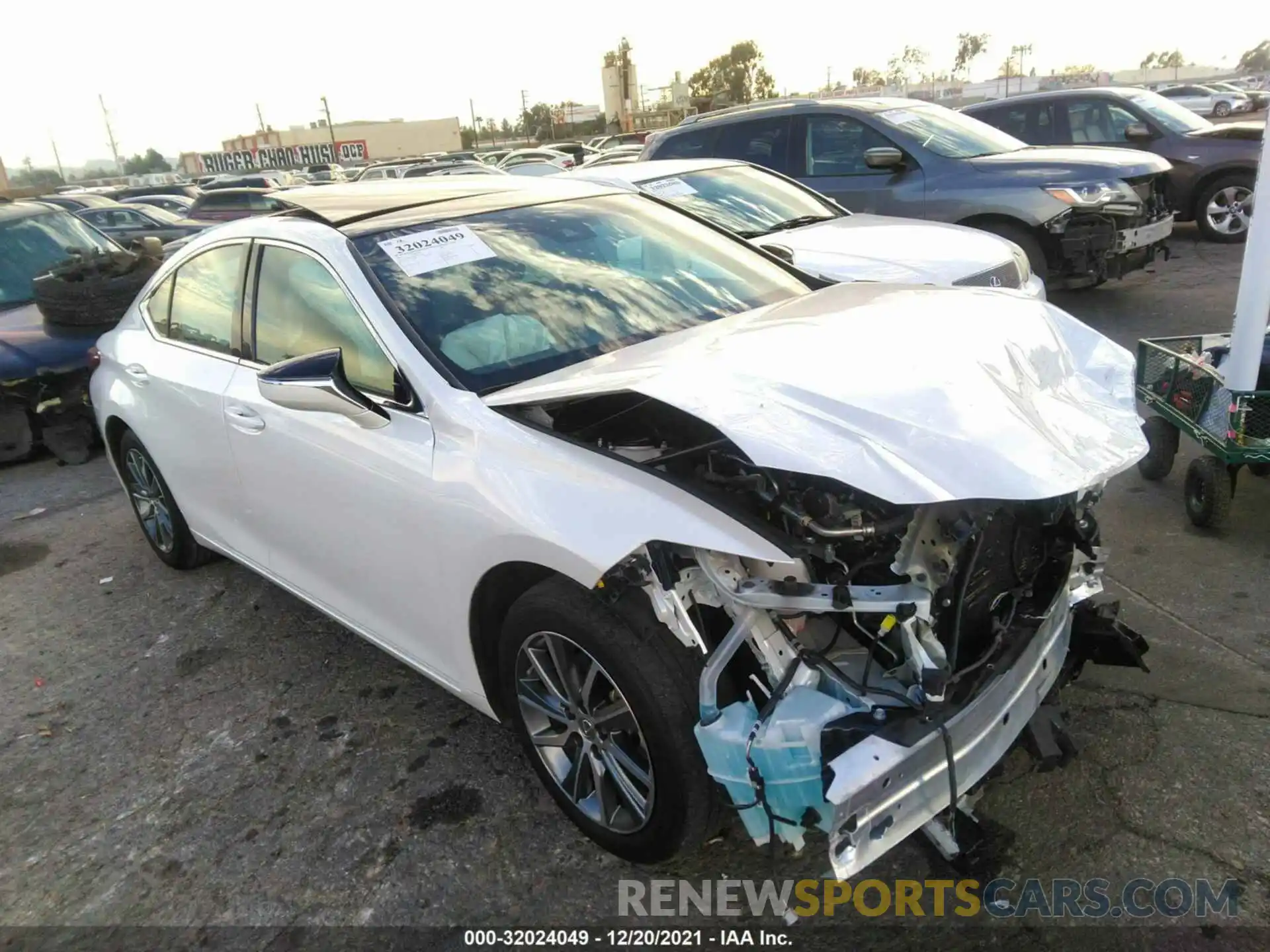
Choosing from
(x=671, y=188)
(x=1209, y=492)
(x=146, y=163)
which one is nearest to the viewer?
(x=1209, y=492)

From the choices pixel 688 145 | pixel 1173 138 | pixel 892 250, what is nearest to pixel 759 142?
pixel 688 145

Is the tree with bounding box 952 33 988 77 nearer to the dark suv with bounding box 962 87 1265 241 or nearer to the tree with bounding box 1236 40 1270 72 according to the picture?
the tree with bounding box 1236 40 1270 72

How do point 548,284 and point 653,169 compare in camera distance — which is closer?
point 548,284

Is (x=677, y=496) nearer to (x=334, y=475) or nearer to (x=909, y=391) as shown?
(x=909, y=391)

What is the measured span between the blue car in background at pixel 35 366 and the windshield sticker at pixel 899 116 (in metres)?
6.87

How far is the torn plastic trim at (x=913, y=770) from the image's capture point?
1946 mm

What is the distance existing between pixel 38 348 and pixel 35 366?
16cm

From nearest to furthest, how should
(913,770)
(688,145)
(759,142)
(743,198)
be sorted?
(913,770)
(743,198)
(759,142)
(688,145)

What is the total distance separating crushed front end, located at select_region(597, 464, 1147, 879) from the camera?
2029 millimetres

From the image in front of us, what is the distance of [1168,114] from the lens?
10680mm

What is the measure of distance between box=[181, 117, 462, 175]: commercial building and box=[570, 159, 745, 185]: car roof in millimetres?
55377

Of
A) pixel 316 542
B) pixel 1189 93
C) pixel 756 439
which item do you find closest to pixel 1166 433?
pixel 756 439

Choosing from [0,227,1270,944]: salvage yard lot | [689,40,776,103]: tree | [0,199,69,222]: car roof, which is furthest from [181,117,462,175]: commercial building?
[0,227,1270,944]: salvage yard lot

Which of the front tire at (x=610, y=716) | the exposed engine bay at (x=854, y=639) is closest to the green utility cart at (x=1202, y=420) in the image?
the exposed engine bay at (x=854, y=639)
